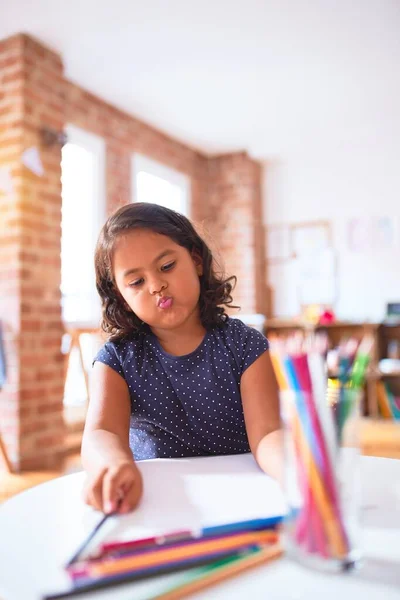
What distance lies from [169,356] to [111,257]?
0.23 metres

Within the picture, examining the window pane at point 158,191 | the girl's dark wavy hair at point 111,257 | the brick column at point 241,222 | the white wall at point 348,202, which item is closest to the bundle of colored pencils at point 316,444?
the girl's dark wavy hair at point 111,257

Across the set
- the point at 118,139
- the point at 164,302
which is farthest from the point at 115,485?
the point at 118,139

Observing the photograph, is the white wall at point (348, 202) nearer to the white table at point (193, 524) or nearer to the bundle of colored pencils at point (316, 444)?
the white table at point (193, 524)

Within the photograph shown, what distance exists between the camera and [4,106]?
10.0ft

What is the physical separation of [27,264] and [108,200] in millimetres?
1242

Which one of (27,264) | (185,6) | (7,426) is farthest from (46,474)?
(185,6)

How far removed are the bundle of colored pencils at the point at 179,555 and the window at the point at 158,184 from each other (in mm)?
3844

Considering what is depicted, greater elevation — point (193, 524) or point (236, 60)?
point (236, 60)

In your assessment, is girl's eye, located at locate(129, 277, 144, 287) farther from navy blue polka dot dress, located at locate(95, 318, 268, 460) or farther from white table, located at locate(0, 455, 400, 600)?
white table, located at locate(0, 455, 400, 600)

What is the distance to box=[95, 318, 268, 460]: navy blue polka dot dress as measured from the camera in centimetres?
105

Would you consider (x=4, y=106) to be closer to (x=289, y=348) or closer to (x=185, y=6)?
(x=185, y=6)

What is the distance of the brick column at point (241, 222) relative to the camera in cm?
516

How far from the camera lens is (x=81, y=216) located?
3953mm

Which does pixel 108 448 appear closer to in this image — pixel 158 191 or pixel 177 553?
pixel 177 553
